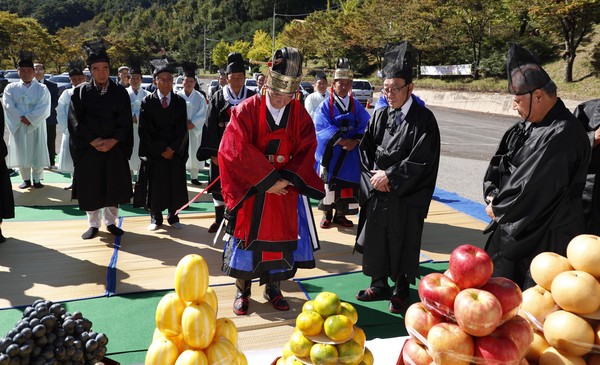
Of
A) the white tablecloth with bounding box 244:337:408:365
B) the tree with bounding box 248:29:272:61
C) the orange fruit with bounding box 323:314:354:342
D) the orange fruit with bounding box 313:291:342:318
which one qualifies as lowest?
the white tablecloth with bounding box 244:337:408:365

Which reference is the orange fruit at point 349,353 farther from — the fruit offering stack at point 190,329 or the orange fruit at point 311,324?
the fruit offering stack at point 190,329

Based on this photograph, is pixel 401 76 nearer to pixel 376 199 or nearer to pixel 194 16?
pixel 376 199

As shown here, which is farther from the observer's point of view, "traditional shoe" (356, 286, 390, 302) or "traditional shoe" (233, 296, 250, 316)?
"traditional shoe" (356, 286, 390, 302)

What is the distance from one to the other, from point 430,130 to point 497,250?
43.8 inches

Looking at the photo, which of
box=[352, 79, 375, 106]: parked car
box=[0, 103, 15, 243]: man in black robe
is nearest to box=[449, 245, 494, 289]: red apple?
box=[0, 103, 15, 243]: man in black robe

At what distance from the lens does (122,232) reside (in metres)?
5.54

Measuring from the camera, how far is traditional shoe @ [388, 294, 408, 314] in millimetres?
3830

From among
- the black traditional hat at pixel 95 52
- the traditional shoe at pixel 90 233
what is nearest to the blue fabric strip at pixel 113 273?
the traditional shoe at pixel 90 233

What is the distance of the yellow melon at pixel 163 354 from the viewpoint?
1605 millimetres

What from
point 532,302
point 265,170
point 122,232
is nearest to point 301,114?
point 265,170

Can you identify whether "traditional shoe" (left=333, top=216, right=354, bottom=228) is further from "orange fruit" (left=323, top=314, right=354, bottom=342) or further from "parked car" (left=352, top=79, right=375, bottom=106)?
"parked car" (left=352, top=79, right=375, bottom=106)

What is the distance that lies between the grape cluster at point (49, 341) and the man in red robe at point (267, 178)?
1.85 meters

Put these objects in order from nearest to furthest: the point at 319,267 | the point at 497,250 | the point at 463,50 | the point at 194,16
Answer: the point at 497,250 → the point at 319,267 → the point at 463,50 → the point at 194,16

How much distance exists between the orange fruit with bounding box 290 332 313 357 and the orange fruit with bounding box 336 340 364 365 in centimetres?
11
